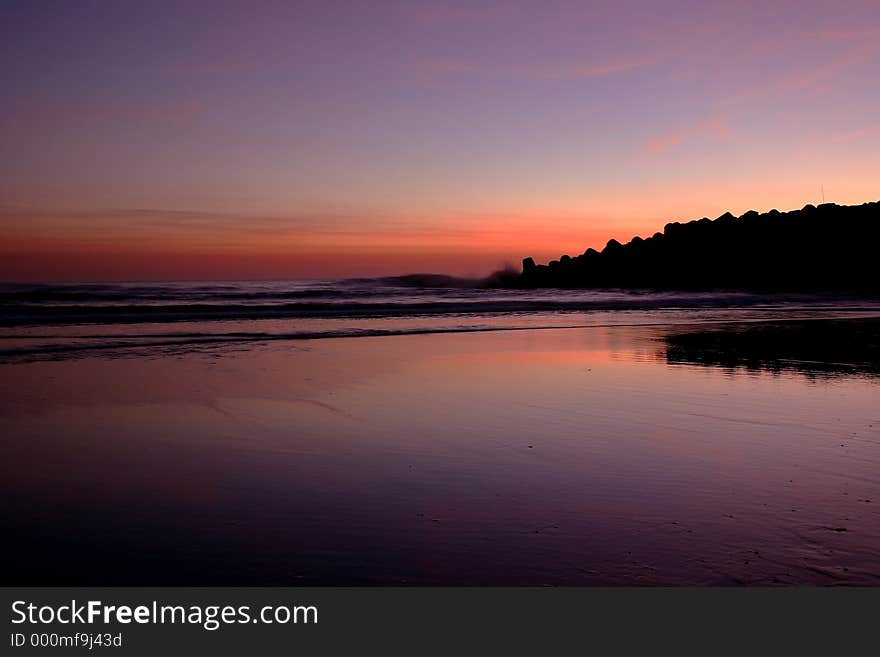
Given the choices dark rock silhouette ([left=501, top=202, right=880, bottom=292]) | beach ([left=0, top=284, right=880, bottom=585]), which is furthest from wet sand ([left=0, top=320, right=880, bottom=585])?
dark rock silhouette ([left=501, top=202, right=880, bottom=292])

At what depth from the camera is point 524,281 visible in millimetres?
67688

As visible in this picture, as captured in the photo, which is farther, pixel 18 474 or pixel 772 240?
pixel 772 240

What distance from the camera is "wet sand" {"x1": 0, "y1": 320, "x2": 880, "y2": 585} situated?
4.18 metres

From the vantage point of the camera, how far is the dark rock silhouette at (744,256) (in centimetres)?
5850

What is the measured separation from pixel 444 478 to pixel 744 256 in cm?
6234

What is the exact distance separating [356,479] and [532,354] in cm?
904

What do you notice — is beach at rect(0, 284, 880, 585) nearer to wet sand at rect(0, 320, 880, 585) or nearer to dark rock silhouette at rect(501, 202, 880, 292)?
wet sand at rect(0, 320, 880, 585)

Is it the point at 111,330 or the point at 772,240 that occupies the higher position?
the point at 772,240

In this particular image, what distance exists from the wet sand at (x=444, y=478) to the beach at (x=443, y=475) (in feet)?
0.08

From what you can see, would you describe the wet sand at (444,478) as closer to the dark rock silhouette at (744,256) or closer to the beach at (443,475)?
the beach at (443,475)

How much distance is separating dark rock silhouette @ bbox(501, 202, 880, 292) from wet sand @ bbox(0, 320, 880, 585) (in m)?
50.5

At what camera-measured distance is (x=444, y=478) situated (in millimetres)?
5895

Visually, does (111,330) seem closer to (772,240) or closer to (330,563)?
(330,563)
